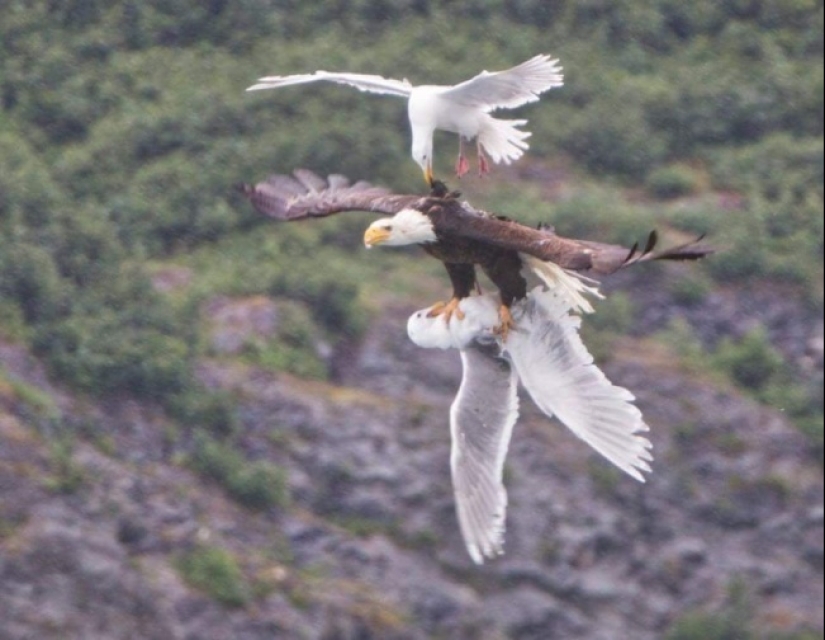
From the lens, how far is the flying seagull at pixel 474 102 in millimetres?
11031

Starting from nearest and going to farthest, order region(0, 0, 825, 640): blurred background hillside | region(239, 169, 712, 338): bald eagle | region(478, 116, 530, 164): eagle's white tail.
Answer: region(239, 169, 712, 338): bald eagle < region(478, 116, 530, 164): eagle's white tail < region(0, 0, 825, 640): blurred background hillside

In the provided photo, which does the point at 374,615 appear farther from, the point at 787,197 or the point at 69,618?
the point at 787,197

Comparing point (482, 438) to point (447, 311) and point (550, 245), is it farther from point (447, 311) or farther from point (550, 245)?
point (550, 245)

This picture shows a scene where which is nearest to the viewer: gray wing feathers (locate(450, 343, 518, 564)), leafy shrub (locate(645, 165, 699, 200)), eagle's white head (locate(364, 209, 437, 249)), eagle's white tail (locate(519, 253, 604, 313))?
eagle's white head (locate(364, 209, 437, 249))

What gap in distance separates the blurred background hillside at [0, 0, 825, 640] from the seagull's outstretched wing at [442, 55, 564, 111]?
359 inches

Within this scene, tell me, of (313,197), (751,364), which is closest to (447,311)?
(313,197)

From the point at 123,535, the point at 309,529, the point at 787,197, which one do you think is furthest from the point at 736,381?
the point at 123,535

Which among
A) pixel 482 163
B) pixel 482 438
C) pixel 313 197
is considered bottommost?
pixel 482 438

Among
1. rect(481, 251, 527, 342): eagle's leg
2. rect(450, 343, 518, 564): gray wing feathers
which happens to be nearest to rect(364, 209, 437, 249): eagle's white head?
rect(481, 251, 527, 342): eagle's leg

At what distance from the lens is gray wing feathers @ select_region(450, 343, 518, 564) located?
1117 centimetres

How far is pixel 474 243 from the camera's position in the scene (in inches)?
416

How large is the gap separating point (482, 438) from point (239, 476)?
33.2 feet

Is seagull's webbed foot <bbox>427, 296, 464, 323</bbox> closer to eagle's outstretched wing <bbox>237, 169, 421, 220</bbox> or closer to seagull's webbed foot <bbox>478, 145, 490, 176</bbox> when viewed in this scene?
eagle's outstretched wing <bbox>237, 169, 421, 220</bbox>

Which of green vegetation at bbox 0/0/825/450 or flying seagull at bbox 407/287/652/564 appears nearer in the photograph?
flying seagull at bbox 407/287/652/564
